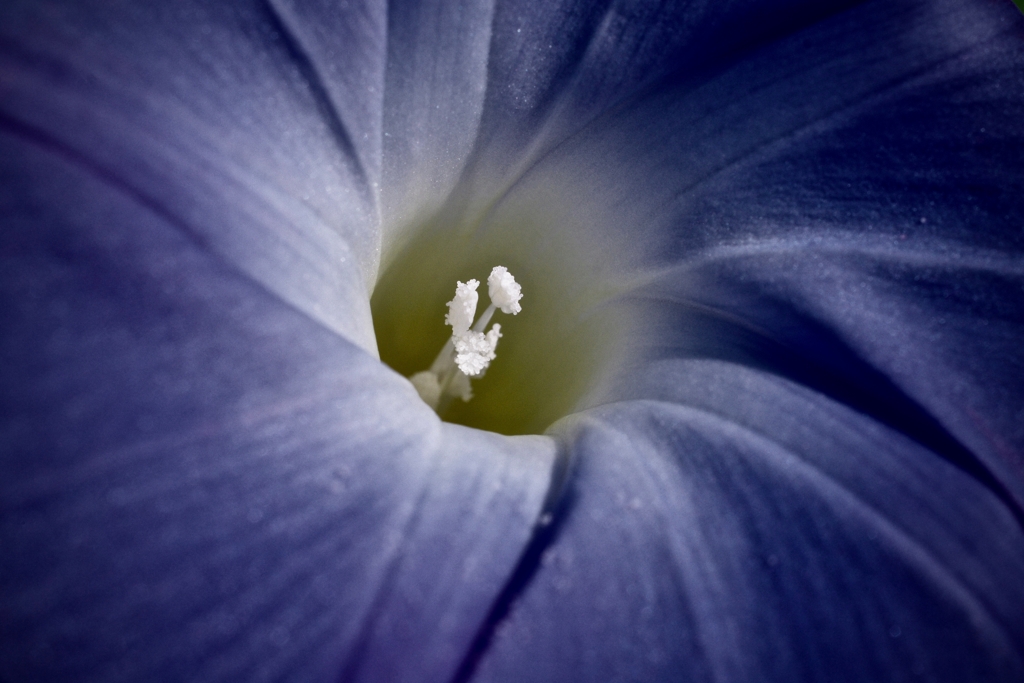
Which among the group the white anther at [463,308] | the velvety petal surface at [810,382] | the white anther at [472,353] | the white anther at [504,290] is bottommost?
the white anther at [472,353]

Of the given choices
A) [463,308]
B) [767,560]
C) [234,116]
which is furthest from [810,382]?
[234,116]

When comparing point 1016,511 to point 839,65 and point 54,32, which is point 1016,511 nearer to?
point 839,65

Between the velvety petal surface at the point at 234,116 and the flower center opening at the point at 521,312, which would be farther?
the flower center opening at the point at 521,312

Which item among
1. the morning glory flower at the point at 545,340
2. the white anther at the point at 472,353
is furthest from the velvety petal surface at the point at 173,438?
the white anther at the point at 472,353

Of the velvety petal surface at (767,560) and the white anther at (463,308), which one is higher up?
the velvety petal surface at (767,560)

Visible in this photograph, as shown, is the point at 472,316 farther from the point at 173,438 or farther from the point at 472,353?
the point at 173,438

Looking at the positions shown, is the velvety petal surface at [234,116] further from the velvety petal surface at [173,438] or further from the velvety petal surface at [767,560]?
the velvety petal surface at [767,560]

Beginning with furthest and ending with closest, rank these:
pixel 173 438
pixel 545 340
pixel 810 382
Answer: pixel 545 340, pixel 810 382, pixel 173 438
